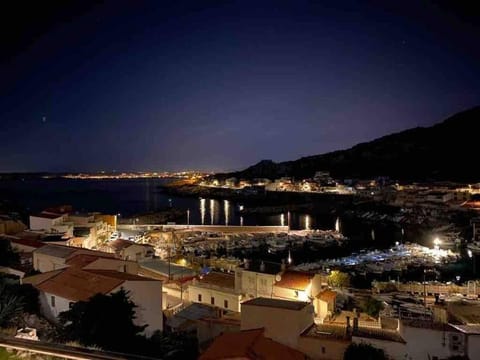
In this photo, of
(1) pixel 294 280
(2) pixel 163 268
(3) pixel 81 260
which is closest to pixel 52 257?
(3) pixel 81 260

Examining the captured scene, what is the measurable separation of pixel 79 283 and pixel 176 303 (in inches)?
173

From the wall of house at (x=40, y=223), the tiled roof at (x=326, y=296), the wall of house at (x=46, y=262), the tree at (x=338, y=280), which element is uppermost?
the wall of house at (x=40, y=223)

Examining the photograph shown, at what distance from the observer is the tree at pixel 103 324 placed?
8.19m

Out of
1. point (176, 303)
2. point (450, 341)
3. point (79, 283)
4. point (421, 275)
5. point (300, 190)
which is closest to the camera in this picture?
point (450, 341)

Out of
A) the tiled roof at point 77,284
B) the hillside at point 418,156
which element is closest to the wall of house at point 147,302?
the tiled roof at point 77,284

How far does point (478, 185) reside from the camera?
6544 cm

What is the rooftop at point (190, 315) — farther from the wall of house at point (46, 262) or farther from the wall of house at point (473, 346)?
the wall of house at point (473, 346)

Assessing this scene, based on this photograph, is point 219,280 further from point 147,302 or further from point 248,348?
point 248,348

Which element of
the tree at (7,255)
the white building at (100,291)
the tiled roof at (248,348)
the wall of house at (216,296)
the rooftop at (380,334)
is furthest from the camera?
the wall of house at (216,296)

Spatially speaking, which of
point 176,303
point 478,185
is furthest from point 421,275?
point 478,185

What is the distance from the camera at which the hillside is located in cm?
8100

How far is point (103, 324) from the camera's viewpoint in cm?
856

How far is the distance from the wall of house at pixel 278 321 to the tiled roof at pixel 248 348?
1.55 feet

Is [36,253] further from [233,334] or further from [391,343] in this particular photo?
[391,343]
